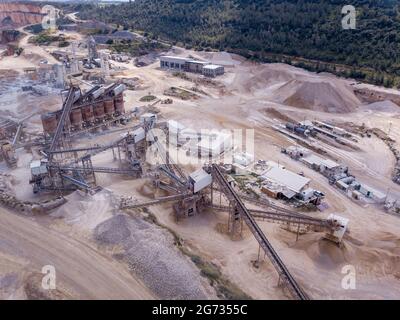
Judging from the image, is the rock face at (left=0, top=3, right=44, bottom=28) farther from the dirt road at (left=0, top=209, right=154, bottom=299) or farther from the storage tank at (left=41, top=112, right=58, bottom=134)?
the dirt road at (left=0, top=209, right=154, bottom=299)

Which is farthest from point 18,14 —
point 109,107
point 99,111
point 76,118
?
point 76,118

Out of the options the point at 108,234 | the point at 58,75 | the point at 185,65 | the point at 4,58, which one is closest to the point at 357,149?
the point at 108,234

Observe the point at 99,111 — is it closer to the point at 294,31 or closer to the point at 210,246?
the point at 210,246

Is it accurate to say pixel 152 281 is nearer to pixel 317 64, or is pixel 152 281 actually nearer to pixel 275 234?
pixel 275 234

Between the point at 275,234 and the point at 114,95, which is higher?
the point at 114,95

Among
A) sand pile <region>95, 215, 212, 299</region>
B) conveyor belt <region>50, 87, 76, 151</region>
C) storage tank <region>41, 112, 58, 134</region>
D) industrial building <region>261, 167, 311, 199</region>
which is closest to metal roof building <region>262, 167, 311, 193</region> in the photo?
industrial building <region>261, 167, 311, 199</region>

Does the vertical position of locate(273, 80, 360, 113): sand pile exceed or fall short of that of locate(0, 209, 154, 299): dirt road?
it exceeds it
